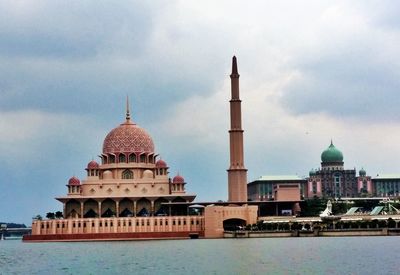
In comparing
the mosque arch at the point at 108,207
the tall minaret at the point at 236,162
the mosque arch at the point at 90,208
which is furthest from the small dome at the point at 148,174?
the tall minaret at the point at 236,162

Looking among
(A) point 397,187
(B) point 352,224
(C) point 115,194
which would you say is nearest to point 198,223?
(C) point 115,194

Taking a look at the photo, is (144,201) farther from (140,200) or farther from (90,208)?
(90,208)

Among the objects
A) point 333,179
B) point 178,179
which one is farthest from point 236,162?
point 333,179

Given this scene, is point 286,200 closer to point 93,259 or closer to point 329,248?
point 329,248

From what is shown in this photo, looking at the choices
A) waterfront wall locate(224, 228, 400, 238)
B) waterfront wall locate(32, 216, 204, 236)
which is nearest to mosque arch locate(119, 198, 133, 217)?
waterfront wall locate(32, 216, 204, 236)

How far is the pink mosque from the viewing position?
12675 cm

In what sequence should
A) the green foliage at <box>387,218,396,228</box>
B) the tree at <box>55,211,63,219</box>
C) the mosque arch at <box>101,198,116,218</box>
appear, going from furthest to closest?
the tree at <box>55,211,63,219</box> → the mosque arch at <box>101,198,116,218</box> → the green foliage at <box>387,218,396,228</box>

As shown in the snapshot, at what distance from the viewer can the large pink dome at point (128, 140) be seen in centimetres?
13875

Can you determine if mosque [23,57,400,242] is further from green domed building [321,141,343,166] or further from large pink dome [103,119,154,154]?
green domed building [321,141,343,166]

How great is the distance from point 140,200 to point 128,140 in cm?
1038

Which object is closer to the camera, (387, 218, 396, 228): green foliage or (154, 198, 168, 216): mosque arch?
(387, 218, 396, 228): green foliage

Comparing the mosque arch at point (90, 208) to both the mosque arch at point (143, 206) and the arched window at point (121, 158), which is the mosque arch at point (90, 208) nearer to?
the mosque arch at point (143, 206)

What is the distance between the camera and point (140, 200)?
444ft

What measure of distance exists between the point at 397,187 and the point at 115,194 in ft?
277
